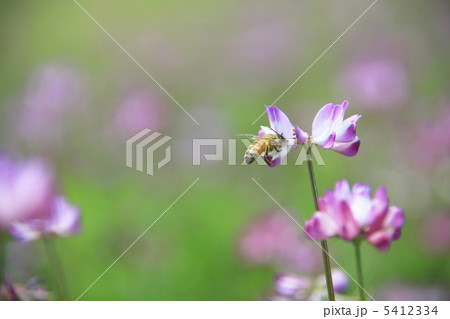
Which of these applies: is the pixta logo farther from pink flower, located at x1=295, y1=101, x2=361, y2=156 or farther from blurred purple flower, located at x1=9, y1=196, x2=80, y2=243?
pink flower, located at x1=295, y1=101, x2=361, y2=156

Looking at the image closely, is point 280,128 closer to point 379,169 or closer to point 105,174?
point 379,169

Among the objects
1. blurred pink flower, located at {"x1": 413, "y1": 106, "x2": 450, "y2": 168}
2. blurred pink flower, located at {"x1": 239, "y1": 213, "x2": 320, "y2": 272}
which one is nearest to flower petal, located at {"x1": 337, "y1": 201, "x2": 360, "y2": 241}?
blurred pink flower, located at {"x1": 239, "y1": 213, "x2": 320, "y2": 272}

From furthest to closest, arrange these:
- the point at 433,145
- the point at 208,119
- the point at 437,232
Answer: the point at 208,119 → the point at 433,145 → the point at 437,232

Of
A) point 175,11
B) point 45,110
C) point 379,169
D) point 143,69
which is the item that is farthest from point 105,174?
point 379,169

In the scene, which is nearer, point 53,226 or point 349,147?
point 349,147

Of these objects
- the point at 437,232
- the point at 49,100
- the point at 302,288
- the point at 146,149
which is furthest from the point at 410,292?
the point at 49,100

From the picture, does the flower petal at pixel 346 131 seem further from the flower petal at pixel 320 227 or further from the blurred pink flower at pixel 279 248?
the blurred pink flower at pixel 279 248

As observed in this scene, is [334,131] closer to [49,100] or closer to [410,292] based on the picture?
[410,292]
